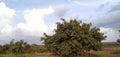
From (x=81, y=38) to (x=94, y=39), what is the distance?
2917 millimetres

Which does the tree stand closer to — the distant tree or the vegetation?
the vegetation

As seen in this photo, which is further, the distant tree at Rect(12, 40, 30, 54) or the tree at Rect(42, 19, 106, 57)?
the distant tree at Rect(12, 40, 30, 54)

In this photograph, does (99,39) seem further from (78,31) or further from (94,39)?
(78,31)

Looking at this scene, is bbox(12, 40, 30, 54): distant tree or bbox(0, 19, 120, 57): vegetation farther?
bbox(12, 40, 30, 54): distant tree

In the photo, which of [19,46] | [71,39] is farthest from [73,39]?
[19,46]

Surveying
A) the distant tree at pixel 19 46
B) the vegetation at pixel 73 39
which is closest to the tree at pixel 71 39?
the vegetation at pixel 73 39

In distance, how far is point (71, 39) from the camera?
153 feet

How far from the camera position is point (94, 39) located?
48.2 meters

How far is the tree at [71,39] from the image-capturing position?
46.0 metres

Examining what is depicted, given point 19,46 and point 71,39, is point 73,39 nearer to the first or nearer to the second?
point 71,39

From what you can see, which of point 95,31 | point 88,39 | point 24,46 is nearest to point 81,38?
point 88,39

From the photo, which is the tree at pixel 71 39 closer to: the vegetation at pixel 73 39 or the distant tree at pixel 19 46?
the vegetation at pixel 73 39

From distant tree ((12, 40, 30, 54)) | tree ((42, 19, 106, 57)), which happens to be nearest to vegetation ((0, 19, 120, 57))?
tree ((42, 19, 106, 57))

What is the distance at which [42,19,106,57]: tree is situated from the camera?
46000 millimetres
